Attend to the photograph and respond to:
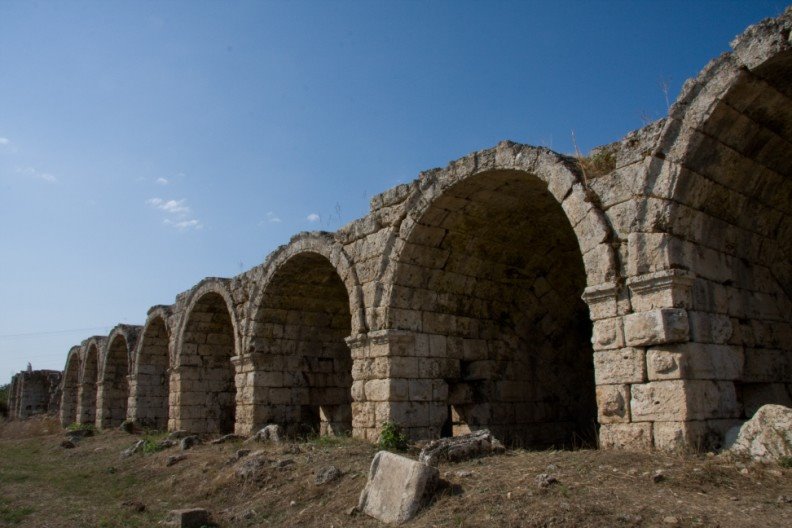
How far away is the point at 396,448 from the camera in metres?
7.85

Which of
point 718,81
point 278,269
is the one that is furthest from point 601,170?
point 278,269

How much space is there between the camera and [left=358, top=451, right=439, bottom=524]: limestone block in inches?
205

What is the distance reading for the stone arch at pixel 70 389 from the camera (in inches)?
979

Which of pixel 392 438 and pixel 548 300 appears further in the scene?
pixel 548 300

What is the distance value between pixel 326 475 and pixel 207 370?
361 inches

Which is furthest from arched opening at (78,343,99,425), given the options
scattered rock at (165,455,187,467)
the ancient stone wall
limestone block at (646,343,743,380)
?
limestone block at (646,343,743,380)

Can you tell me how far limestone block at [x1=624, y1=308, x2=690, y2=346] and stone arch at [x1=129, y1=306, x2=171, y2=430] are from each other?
14090 mm

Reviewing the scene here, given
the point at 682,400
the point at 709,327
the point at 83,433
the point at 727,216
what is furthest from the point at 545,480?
the point at 83,433

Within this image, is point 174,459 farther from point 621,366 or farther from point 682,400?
point 682,400

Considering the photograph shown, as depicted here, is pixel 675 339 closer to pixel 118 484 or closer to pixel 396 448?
pixel 396 448

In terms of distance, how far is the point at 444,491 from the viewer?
5.36m

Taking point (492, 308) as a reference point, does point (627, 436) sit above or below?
below

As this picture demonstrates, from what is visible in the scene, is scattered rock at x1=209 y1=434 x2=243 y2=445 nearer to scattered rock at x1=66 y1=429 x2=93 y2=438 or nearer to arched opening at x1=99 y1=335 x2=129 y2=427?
scattered rock at x1=66 y1=429 x2=93 y2=438

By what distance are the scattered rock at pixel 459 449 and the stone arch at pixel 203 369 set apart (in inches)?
354
